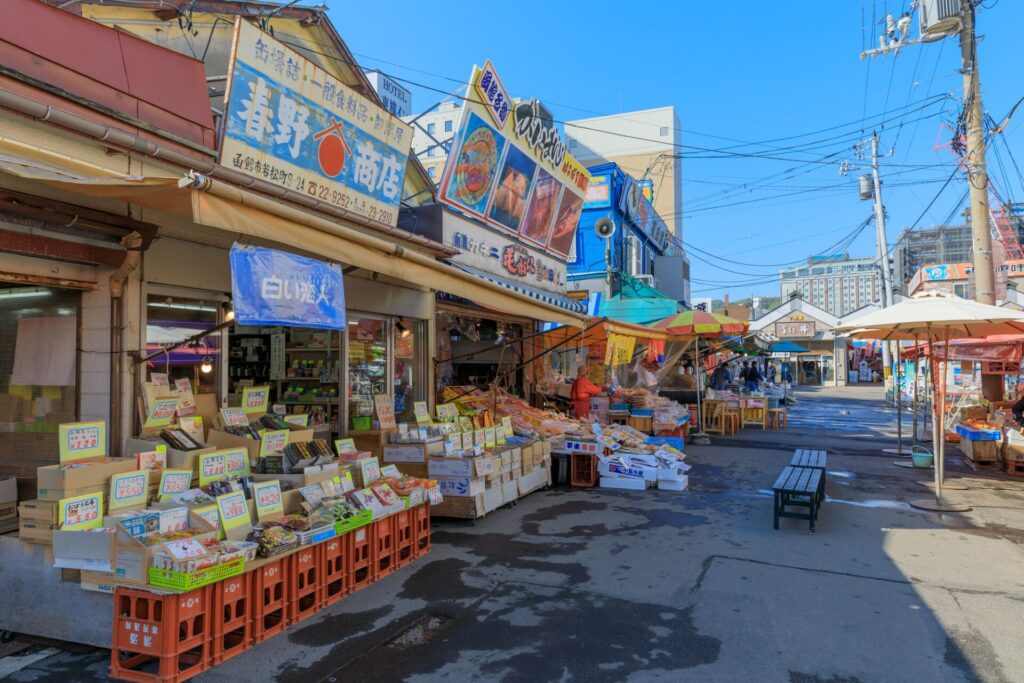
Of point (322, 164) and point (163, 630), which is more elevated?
point (322, 164)

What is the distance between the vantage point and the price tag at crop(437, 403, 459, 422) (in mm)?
9141

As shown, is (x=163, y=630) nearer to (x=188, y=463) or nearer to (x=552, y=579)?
(x=188, y=463)

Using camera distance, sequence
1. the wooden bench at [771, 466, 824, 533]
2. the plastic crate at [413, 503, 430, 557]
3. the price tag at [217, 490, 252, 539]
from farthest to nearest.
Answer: the wooden bench at [771, 466, 824, 533] < the plastic crate at [413, 503, 430, 557] < the price tag at [217, 490, 252, 539]

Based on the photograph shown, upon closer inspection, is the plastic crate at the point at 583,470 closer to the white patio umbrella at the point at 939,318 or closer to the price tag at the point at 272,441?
the white patio umbrella at the point at 939,318

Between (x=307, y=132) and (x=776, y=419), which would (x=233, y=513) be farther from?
(x=776, y=419)

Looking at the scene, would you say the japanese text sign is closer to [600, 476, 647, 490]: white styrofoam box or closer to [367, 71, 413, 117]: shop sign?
A: [600, 476, 647, 490]: white styrofoam box

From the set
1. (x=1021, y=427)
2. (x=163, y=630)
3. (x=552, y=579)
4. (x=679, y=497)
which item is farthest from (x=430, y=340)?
(x=1021, y=427)

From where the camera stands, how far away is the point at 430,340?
10.6 m

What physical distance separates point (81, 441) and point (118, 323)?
133 centimetres

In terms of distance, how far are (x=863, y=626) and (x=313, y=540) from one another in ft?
14.2

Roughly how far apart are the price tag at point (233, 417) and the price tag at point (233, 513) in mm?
1651

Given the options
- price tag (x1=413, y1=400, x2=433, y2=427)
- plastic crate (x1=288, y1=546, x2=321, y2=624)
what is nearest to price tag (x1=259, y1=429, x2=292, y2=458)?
plastic crate (x1=288, y1=546, x2=321, y2=624)

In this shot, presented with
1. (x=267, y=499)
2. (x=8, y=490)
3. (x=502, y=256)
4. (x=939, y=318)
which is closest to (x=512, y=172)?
→ (x=502, y=256)

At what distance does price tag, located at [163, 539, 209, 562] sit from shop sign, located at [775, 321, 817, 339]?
49.2 metres
